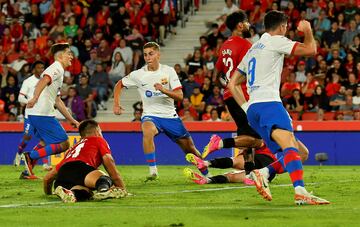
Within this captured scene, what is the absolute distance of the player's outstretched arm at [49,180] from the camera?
12.3 metres

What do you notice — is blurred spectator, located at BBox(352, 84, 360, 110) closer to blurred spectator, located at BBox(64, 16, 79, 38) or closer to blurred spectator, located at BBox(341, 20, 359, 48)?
blurred spectator, located at BBox(341, 20, 359, 48)

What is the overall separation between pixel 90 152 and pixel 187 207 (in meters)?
1.61

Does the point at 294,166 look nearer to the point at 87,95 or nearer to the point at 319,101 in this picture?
the point at 319,101

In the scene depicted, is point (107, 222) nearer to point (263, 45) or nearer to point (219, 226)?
point (219, 226)

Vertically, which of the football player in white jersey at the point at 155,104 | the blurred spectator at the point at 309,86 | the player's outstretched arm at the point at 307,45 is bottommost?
the blurred spectator at the point at 309,86

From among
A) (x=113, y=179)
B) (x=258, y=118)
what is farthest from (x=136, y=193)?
(x=258, y=118)

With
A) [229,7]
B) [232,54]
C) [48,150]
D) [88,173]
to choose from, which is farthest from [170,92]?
[229,7]

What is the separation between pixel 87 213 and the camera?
1039 cm

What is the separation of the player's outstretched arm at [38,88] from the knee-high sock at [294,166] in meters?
5.61

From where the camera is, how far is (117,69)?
28.0m

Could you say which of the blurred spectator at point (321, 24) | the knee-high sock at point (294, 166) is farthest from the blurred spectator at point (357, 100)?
the knee-high sock at point (294, 166)

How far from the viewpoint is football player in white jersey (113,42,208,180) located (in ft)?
52.3

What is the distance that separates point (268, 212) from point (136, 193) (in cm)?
319

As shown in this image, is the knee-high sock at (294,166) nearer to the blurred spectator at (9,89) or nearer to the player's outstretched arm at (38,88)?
the player's outstretched arm at (38,88)
